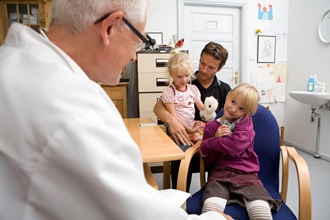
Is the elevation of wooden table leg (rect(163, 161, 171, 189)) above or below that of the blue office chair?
below

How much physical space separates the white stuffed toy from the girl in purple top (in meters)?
0.32

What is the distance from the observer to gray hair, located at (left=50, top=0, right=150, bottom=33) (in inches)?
23.2

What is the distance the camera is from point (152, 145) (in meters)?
1.19

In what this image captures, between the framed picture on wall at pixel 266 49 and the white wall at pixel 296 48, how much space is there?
3.4 inches

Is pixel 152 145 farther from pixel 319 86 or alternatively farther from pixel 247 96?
pixel 319 86

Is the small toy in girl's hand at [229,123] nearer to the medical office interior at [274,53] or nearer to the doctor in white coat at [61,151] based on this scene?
the doctor in white coat at [61,151]

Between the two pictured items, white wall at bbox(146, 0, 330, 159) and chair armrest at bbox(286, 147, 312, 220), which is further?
white wall at bbox(146, 0, 330, 159)

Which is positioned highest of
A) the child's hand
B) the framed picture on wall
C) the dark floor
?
the framed picture on wall

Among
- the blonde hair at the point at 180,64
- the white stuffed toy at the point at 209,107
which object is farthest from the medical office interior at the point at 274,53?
the white stuffed toy at the point at 209,107

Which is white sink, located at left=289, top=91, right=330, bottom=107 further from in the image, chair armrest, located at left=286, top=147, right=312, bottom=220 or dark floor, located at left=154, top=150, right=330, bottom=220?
chair armrest, located at left=286, top=147, right=312, bottom=220

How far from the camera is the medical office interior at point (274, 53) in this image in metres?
3.26

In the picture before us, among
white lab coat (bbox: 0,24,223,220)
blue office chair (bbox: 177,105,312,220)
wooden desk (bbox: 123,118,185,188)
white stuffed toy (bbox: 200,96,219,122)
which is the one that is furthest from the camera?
white stuffed toy (bbox: 200,96,219,122)

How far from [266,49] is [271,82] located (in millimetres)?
539

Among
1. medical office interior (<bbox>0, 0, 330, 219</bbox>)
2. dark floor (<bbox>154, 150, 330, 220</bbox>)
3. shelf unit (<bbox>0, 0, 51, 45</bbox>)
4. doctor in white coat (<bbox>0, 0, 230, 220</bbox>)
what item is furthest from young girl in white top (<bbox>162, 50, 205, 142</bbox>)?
shelf unit (<bbox>0, 0, 51, 45</bbox>)
